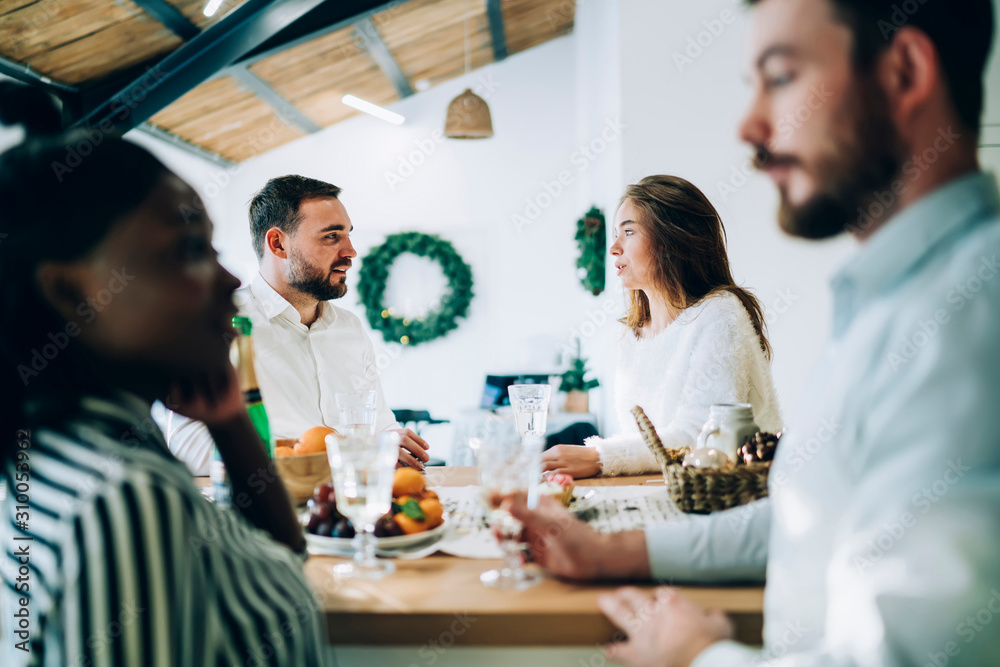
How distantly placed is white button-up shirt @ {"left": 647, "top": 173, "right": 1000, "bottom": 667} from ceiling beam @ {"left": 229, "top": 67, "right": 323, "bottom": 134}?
422cm

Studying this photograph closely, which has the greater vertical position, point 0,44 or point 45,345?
point 0,44

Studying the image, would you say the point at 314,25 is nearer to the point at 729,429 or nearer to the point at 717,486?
the point at 729,429

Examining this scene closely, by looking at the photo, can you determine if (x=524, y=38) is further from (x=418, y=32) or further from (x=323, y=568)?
(x=323, y=568)

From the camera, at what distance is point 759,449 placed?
1184 mm

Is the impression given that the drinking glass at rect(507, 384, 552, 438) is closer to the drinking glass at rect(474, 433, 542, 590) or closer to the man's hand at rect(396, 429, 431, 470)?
the man's hand at rect(396, 429, 431, 470)

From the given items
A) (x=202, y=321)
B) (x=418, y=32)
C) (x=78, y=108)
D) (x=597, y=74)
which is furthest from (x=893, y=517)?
(x=418, y=32)

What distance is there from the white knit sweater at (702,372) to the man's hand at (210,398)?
930 mm

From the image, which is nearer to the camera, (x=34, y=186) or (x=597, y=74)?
(x=34, y=186)

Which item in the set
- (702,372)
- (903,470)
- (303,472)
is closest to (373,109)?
(702,372)

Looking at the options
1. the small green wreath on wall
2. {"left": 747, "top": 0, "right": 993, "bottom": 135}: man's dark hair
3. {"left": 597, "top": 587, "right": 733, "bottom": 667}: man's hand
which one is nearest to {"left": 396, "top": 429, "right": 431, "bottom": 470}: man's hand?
{"left": 597, "top": 587, "right": 733, "bottom": 667}: man's hand

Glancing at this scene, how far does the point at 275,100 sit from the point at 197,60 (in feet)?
3.94

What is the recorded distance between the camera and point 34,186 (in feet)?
2.16

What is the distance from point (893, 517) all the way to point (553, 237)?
17.7ft

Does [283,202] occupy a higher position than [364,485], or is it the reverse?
[283,202]
